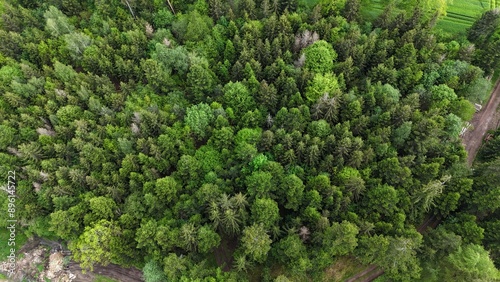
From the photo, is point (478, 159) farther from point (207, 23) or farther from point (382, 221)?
point (207, 23)

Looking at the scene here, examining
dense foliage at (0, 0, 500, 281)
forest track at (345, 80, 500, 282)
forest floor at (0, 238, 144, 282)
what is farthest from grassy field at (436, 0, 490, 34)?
forest floor at (0, 238, 144, 282)

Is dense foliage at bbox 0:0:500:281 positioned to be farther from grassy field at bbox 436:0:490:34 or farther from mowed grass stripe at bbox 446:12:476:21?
mowed grass stripe at bbox 446:12:476:21

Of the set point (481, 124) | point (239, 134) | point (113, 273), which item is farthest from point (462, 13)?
point (113, 273)

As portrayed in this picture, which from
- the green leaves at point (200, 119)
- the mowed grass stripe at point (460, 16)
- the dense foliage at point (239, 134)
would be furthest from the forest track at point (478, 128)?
the green leaves at point (200, 119)

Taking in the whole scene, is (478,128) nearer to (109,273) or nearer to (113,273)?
(113,273)

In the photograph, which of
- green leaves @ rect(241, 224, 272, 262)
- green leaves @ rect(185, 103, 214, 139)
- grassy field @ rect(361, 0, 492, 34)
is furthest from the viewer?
grassy field @ rect(361, 0, 492, 34)

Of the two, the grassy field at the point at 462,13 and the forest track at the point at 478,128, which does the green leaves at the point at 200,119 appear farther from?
the grassy field at the point at 462,13
